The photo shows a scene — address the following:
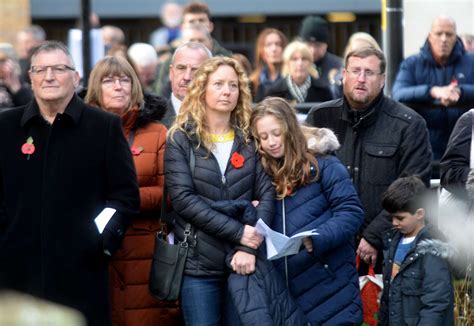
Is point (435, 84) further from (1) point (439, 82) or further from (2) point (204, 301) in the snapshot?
(2) point (204, 301)

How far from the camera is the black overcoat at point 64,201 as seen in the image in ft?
23.3

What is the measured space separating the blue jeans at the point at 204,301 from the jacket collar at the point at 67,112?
3.58 feet

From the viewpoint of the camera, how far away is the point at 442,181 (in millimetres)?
8188

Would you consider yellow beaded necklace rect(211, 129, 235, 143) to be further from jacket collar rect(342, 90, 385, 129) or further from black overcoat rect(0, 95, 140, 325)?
jacket collar rect(342, 90, 385, 129)

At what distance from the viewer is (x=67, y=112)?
720cm

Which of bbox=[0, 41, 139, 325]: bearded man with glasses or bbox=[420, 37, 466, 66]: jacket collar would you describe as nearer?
bbox=[0, 41, 139, 325]: bearded man with glasses

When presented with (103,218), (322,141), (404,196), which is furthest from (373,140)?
(103,218)

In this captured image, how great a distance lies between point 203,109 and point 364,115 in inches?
48.3

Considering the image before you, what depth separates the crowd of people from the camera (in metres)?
7.16

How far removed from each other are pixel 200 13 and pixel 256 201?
189 inches

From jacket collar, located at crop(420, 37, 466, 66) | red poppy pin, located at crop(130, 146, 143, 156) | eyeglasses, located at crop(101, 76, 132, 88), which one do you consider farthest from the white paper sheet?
jacket collar, located at crop(420, 37, 466, 66)

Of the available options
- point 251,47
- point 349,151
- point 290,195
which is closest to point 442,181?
point 349,151

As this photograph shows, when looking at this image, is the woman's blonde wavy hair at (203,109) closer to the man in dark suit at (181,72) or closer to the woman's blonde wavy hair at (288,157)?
the woman's blonde wavy hair at (288,157)

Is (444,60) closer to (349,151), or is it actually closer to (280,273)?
(349,151)
